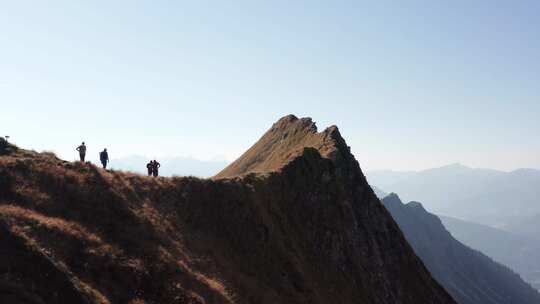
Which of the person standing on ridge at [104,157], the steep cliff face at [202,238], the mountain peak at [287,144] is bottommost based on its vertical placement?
the steep cliff face at [202,238]

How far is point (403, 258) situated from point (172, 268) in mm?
50114

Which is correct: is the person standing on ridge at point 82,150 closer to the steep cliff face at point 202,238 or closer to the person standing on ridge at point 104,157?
the person standing on ridge at point 104,157

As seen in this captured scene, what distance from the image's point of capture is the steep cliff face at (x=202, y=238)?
2612 cm

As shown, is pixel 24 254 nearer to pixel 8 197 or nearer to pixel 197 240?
pixel 8 197

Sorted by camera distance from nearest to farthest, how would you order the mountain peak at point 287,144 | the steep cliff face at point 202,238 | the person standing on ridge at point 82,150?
the steep cliff face at point 202,238
the person standing on ridge at point 82,150
the mountain peak at point 287,144

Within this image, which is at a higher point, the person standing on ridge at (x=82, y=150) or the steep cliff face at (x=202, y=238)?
the person standing on ridge at (x=82, y=150)

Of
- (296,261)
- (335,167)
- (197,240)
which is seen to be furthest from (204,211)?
(335,167)

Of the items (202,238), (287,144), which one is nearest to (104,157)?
(202,238)

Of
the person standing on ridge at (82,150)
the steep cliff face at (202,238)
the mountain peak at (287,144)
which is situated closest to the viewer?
the steep cliff face at (202,238)

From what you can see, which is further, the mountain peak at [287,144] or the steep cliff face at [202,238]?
the mountain peak at [287,144]

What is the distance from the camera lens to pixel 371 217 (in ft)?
240

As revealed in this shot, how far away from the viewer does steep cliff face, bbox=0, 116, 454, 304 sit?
26125mm

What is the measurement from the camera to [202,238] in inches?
1574

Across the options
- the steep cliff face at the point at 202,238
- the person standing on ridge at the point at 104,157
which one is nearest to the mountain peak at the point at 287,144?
the steep cliff face at the point at 202,238
